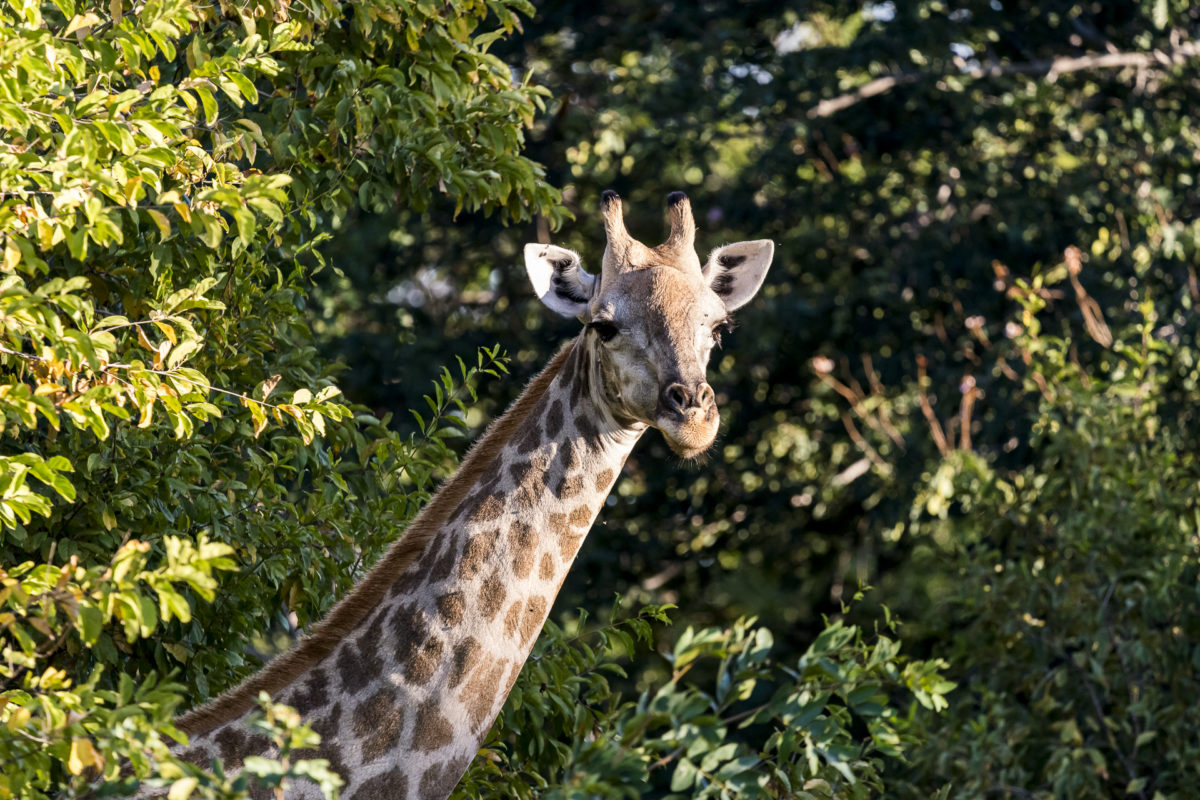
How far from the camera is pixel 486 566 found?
4254 mm

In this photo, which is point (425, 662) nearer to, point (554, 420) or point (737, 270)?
point (554, 420)

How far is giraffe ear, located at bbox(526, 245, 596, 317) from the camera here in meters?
4.82

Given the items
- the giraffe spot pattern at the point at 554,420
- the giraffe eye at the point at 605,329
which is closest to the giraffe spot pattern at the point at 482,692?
the giraffe spot pattern at the point at 554,420

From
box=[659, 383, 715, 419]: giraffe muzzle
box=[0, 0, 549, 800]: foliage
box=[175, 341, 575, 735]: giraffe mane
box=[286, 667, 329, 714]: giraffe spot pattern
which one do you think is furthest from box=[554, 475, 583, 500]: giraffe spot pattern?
box=[286, 667, 329, 714]: giraffe spot pattern

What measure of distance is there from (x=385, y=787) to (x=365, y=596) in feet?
2.05

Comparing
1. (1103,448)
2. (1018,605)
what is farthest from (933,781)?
(1103,448)

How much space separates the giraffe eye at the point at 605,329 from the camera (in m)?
4.49

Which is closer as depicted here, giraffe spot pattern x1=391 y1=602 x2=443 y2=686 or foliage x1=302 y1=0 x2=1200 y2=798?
giraffe spot pattern x1=391 y1=602 x2=443 y2=686

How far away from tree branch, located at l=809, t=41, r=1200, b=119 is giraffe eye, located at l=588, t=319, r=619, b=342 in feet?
25.1

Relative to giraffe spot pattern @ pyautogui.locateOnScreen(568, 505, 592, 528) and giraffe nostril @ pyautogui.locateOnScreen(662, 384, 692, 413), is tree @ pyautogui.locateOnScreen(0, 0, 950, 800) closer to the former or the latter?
giraffe spot pattern @ pyautogui.locateOnScreen(568, 505, 592, 528)

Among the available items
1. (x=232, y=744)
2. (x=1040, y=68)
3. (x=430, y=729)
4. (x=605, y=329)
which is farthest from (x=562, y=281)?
(x=1040, y=68)

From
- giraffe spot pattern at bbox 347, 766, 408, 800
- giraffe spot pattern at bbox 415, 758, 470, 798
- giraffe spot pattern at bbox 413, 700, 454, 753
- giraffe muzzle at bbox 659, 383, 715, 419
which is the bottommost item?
giraffe spot pattern at bbox 415, 758, 470, 798

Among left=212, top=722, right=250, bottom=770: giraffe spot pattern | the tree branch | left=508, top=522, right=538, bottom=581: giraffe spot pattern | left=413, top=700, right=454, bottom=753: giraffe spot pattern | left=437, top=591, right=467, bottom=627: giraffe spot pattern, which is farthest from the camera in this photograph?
the tree branch

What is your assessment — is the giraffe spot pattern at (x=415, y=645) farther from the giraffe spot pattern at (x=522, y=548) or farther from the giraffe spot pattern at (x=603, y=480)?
the giraffe spot pattern at (x=603, y=480)
